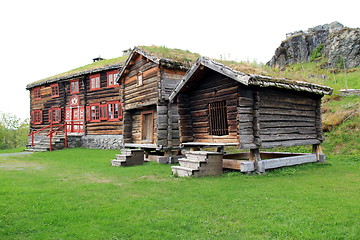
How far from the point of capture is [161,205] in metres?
6.20

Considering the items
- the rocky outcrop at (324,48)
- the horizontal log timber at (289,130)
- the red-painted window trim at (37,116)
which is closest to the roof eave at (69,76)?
the red-painted window trim at (37,116)

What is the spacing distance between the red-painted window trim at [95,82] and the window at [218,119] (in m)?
18.0

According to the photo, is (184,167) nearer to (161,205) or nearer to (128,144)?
(161,205)

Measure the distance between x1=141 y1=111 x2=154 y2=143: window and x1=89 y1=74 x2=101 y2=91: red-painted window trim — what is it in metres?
12.0

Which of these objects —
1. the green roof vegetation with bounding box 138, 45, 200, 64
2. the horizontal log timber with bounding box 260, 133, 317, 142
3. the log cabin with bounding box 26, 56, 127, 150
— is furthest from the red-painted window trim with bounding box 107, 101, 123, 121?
the horizontal log timber with bounding box 260, 133, 317, 142

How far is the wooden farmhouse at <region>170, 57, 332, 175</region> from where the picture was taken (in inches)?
390

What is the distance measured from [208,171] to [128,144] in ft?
27.2

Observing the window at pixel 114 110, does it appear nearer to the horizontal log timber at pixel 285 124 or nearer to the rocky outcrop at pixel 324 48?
the horizontal log timber at pixel 285 124

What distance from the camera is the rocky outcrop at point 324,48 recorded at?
38.1 metres

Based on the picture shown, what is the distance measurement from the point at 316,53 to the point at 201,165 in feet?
147

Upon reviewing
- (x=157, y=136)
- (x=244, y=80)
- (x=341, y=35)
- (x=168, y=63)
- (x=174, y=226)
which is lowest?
(x=174, y=226)

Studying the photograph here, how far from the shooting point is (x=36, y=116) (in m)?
33.9

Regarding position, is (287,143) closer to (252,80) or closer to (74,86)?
(252,80)

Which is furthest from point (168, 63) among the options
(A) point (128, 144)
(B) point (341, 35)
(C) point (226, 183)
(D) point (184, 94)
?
(B) point (341, 35)
